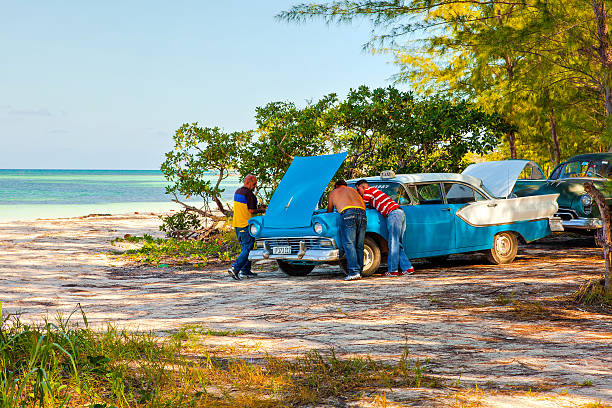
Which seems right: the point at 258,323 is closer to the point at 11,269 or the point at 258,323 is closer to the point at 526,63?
the point at 11,269

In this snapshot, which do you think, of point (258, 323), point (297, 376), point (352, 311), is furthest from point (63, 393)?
point (352, 311)

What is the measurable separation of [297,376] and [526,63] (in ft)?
62.2

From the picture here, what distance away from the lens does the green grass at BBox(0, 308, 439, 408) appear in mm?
4426

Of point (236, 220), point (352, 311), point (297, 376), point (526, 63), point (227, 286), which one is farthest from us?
point (526, 63)

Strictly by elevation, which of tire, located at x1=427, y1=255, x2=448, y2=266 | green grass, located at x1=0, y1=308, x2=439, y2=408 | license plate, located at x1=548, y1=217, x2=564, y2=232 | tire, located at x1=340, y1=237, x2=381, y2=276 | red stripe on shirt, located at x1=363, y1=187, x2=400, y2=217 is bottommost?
green grass, located at x1=0, y1=308, x2=439, y2=408

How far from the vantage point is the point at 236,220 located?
39.9 feet

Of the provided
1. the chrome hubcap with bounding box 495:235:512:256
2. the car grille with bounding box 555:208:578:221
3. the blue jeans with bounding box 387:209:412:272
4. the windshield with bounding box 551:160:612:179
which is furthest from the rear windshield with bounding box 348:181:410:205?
the windshield with bounding box 551:160:612:179

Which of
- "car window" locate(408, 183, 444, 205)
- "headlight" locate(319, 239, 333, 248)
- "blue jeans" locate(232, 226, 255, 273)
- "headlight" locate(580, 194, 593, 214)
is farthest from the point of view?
"headlight" locate(580, 194, 593, 214)

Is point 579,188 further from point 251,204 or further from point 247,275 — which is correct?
point 247,275

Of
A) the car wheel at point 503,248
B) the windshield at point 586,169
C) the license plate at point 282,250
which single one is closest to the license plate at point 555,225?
the car wheel at point 503,248

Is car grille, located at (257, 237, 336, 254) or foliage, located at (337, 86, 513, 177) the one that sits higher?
foliage, located at (337, 86, 513, 177)

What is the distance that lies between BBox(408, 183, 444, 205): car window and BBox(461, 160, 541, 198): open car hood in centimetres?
150

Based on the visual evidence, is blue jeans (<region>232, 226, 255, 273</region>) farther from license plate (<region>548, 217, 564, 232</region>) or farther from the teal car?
license plate (<region>548, 217, 564, 232</region>)

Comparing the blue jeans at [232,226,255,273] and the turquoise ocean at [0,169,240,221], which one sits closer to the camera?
the blue jeans at [232,226,255,273]
